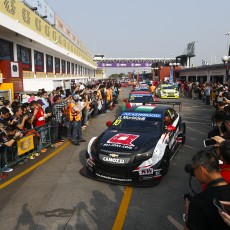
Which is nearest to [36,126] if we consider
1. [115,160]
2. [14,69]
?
[115,160]

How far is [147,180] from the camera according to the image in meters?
5.64

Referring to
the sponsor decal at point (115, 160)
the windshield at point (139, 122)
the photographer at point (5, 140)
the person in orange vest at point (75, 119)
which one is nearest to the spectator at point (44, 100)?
the person in orange vest at point (75, 119)

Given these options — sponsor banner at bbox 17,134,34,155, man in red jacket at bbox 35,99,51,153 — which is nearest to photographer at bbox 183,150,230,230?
sponsor banner at bbox 17,134,34,155

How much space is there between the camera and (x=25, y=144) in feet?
23.8

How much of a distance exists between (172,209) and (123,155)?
150cm

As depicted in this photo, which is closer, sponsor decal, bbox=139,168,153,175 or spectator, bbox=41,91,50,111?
sponsor decal, bbox=139,168,153,175

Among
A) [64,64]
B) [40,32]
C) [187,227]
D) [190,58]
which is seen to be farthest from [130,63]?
[187,227]

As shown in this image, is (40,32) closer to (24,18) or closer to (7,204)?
(24,18)

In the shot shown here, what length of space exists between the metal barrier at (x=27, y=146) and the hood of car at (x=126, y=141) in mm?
2309

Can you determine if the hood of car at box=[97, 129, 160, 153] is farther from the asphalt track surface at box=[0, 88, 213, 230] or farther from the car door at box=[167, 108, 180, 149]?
the asphalt track surface at box=[0, 88, 213, 230]

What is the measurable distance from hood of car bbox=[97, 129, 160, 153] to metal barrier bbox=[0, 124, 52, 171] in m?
2.31

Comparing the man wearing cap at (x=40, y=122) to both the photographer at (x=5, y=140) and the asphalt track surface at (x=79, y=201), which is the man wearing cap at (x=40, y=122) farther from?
the photographer at (x=5, y=140)

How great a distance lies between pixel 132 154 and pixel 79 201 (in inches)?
58.7

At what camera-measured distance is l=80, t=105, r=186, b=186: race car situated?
5.55 meters
